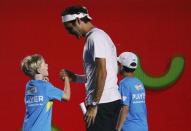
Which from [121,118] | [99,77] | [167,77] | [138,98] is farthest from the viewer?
[167,77]

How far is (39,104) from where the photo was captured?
11.1ft

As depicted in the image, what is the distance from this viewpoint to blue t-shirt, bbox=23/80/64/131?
3379 millimetres

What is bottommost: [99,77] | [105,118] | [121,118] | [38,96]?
[121,118]

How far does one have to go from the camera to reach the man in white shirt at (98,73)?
9.30ft

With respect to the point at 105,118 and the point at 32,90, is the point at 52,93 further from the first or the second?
the point at 105,118

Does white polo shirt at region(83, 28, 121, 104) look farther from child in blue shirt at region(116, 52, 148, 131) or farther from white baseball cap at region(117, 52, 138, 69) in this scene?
white baseball cap at region(117, 52, 138, 69)

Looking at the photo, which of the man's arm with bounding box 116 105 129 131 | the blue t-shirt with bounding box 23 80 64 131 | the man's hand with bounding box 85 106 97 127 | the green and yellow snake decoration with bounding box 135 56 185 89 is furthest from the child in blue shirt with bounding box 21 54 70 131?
the green and yellow snake decoration with bounding box 135 56 185 89

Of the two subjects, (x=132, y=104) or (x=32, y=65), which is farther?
(x=132, y=104)

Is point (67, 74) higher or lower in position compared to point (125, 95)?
higher

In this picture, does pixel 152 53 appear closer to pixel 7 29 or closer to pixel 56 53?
pixel 56 53

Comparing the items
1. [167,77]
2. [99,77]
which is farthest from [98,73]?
[167,77]

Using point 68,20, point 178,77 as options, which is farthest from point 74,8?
point 178,77

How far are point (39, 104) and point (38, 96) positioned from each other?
0.06m

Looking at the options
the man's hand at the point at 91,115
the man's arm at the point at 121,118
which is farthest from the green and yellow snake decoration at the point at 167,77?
the man's hand at the point at 91,115
